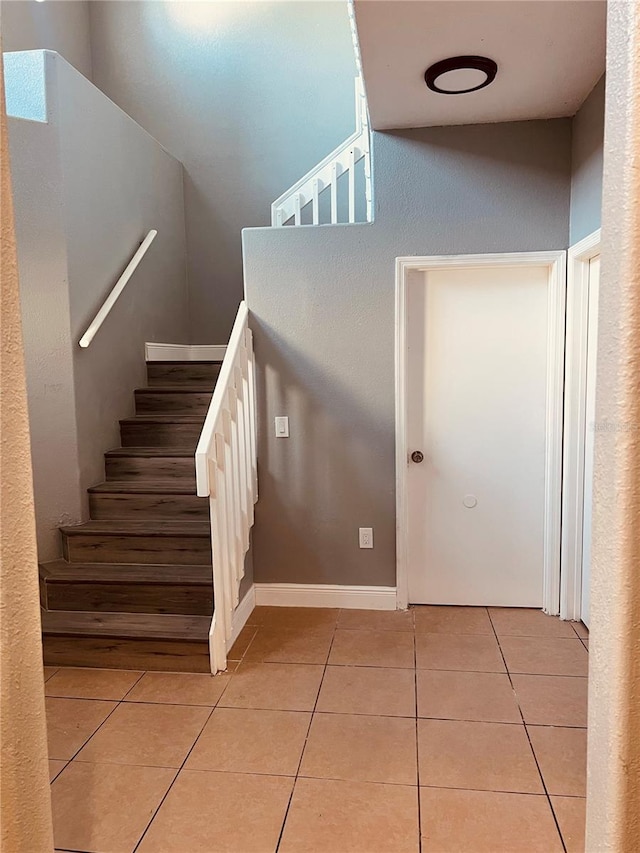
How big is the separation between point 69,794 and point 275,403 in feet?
6.57

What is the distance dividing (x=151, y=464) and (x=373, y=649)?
166 centimetres

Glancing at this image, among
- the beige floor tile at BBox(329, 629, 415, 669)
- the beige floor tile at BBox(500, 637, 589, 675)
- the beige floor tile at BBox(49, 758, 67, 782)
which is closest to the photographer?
the beige floor tile at BBox(49, 758, 67, 782)

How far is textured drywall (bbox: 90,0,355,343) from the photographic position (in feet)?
15.1

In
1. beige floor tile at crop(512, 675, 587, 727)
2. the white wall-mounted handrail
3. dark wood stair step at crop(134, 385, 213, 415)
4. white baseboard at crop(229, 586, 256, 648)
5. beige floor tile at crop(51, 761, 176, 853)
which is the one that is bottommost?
beige floor tile at crop(51, 761, 176, 853)

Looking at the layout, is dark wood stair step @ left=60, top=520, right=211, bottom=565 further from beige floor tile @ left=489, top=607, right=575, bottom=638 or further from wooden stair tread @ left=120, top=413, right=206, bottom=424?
beige floor tile @ left=489, top=607, right=575, bottom=638

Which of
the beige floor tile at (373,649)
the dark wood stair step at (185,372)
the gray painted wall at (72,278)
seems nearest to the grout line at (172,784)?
the beige floor tile at (373,649)

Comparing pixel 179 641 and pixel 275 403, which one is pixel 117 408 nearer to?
pixel 275 403

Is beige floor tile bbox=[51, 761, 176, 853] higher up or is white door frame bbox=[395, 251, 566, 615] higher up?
white door frame bbox=[395, 251, 566, 615]

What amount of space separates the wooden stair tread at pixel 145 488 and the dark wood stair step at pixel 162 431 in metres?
0.31

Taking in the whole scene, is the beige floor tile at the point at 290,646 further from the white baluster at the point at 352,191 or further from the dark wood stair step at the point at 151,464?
the white baluster at the point at 352,191

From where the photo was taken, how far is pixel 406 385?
3.20 m

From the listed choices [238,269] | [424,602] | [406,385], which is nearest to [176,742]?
[424,602]

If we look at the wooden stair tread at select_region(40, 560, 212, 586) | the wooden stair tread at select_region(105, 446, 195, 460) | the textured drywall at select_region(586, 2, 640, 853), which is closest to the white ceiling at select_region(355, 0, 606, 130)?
the textured drywall at select_region(586, 2, 640, 853)

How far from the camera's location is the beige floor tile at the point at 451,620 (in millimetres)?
3062
